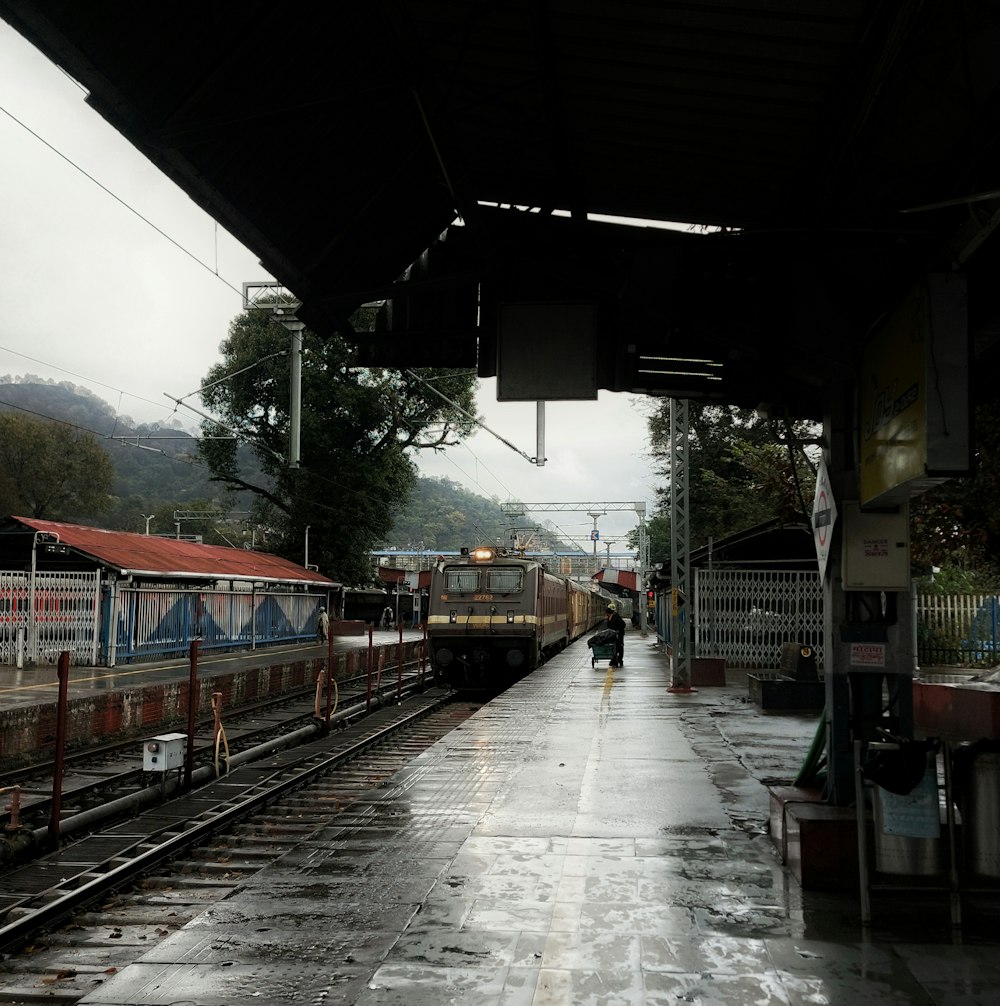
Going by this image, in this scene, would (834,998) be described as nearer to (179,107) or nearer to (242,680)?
(179,107)

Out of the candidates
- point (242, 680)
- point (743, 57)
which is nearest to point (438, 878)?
point (743, 57)

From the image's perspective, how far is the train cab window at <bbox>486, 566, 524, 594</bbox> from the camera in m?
21.2

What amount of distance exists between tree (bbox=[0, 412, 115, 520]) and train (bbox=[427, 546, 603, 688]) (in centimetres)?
4703

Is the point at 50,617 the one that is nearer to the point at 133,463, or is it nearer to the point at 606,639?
the point at 606,639

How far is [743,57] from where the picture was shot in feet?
16.5

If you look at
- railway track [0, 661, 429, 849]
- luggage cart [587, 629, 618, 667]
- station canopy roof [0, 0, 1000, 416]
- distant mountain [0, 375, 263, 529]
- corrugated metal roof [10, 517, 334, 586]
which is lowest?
railway track [0, 661, 429, 849]

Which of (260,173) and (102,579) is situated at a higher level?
(260,173)

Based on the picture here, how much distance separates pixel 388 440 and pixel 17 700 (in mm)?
26211

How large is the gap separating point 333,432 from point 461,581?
62.1 feet

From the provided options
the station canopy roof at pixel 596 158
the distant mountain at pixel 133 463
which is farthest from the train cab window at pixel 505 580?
the distant mountain at pixel 133 463

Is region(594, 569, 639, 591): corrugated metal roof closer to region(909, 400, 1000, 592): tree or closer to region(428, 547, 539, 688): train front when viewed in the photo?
region(428, 547, 539, 688): train front

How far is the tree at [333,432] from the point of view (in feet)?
128

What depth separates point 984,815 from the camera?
5145mm

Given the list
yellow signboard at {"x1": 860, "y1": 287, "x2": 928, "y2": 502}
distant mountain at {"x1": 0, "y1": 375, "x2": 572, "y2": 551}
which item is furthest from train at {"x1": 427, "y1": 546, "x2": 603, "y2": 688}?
distant mountain at {"x1": 0, "y1": 375, "x2": 572, "y2": 551}
